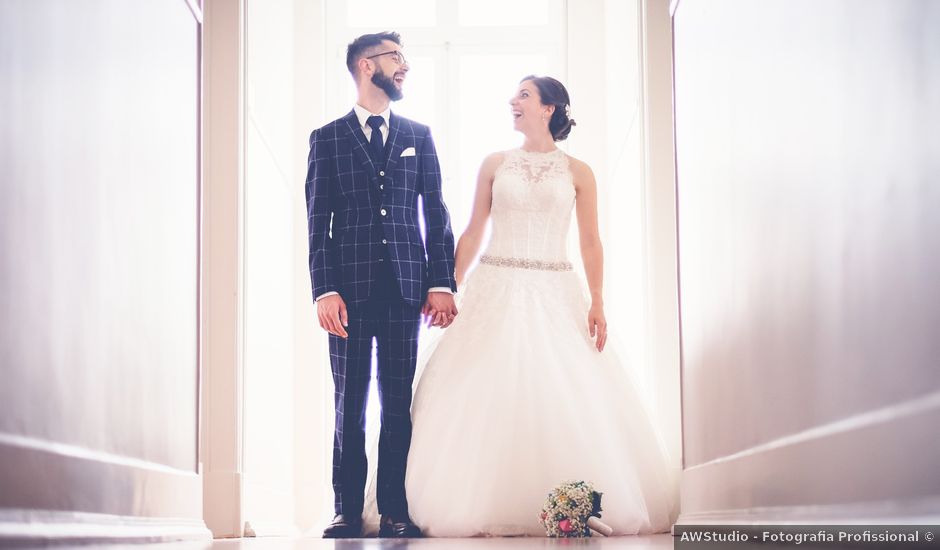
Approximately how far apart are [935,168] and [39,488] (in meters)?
1.29

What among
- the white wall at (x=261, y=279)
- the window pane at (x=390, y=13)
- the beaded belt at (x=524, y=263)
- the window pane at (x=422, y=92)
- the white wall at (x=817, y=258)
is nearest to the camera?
the white wall at (x=817, y=258)

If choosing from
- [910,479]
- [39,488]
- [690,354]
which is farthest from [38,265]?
[690,354]

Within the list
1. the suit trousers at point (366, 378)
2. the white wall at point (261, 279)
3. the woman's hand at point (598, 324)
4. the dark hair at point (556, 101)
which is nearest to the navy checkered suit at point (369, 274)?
the suit trousers at point (366, 378)

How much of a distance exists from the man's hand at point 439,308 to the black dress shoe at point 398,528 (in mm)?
659

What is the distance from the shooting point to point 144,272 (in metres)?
2.44

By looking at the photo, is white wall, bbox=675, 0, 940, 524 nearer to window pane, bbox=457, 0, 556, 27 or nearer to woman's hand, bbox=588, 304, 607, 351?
woman's hand, bbox=588, 304, 607, 351

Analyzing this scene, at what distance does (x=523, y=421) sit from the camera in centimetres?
392

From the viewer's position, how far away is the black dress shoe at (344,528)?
3.65m

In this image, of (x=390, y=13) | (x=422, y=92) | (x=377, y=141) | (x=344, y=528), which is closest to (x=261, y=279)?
(x=377, y=141)

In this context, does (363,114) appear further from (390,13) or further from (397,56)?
(390,13)

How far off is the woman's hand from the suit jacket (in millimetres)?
575

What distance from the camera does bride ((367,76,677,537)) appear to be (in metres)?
3.73

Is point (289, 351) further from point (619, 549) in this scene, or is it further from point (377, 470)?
point (619, 549)

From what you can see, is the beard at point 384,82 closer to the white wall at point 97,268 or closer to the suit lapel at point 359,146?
the suit lapel at point 359,146
